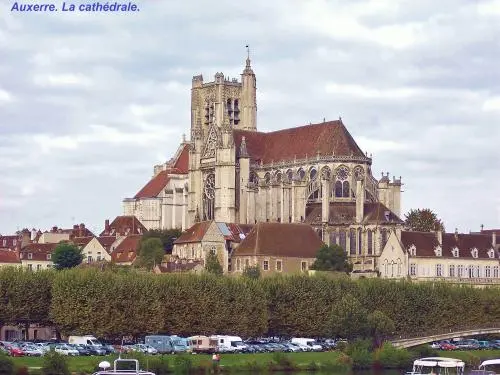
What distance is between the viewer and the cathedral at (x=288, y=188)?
15850 cm

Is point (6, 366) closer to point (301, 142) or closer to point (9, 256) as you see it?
point (9, 256)

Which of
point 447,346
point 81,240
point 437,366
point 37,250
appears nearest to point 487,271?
point 447,346

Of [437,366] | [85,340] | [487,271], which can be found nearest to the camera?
[437,366]

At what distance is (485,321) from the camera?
127m

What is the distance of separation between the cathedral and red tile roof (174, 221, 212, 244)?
11502 mm

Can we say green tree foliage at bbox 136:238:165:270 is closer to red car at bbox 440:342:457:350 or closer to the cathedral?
the cathedral

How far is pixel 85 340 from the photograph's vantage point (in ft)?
344

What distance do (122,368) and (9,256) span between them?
2801 inches

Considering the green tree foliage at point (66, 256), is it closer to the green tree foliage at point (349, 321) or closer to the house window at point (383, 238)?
the house window at point (383, 238)

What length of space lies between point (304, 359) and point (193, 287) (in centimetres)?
1214

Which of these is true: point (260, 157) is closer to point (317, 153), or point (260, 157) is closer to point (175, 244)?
point (317, 153)

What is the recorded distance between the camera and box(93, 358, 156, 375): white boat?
82250mm

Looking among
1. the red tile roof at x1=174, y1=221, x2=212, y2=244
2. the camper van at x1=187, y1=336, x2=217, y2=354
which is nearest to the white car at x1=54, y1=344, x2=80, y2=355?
the camper van at x1=187, y1=336, x2=217, y2=354

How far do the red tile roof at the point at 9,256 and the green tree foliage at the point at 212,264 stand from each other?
23.1m
